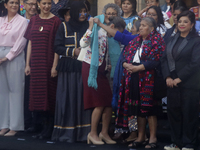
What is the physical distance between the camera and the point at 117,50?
587 centimetres

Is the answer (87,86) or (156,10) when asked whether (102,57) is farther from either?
(156,10)

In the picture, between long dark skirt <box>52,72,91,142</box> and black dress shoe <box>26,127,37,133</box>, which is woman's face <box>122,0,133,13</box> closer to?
long dark skirt <box>52,72,91,142</box>

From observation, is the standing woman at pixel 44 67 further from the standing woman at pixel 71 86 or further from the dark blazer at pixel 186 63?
the dark blazer at pixel 186 63

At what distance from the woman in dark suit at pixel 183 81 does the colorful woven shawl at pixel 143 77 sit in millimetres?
187

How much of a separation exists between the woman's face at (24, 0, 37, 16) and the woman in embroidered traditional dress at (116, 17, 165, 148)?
226 cm

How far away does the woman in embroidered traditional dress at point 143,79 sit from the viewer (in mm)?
5250

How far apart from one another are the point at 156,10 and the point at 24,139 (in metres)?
2.63

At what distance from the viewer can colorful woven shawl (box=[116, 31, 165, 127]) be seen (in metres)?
5.25

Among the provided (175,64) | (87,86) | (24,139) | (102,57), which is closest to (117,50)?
(102,57)

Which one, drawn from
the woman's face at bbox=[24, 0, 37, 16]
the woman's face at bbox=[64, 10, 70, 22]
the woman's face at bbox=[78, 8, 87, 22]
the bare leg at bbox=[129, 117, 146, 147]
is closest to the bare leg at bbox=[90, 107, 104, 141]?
the bare leg at bbox=[129, 117, 146, 147]

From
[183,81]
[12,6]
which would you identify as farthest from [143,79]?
[12,6]

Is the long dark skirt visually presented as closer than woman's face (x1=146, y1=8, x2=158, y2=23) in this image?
Yes

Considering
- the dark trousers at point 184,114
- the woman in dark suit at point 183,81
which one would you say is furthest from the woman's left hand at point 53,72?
→ the dark trousers at point 184,114

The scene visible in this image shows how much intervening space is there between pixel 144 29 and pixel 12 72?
2.29 meters
